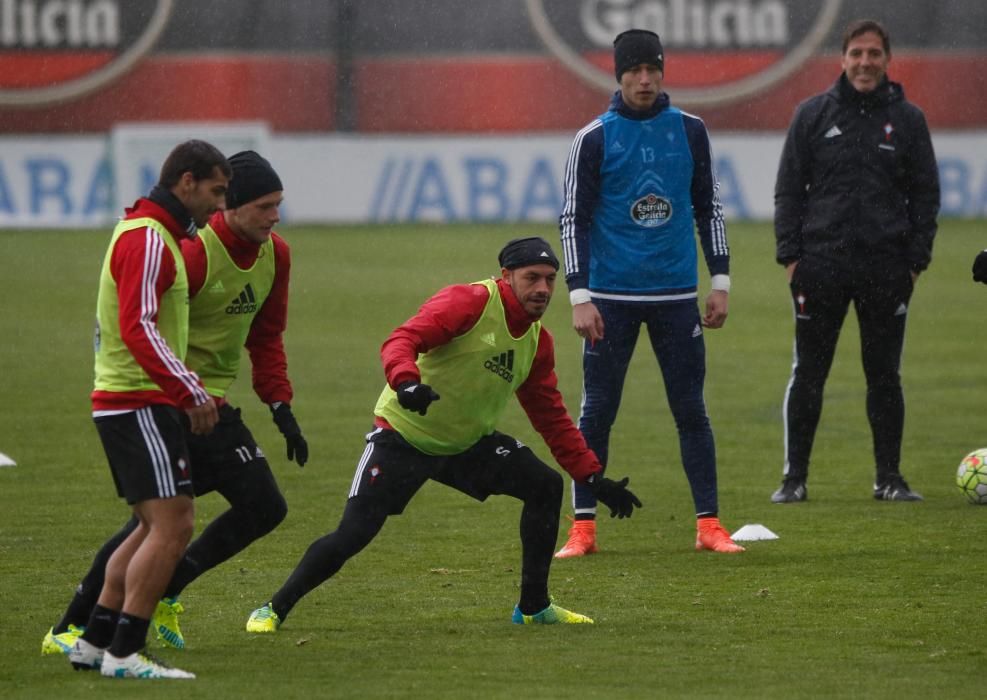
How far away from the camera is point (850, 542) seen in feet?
30.4

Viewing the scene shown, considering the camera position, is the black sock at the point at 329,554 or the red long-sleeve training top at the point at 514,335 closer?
the red long-sleeve training top at the point at 514,335

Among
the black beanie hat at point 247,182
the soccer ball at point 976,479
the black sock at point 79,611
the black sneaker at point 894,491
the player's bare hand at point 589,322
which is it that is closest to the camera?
the black sock at point 79,611

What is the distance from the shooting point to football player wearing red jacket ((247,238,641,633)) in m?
7.35

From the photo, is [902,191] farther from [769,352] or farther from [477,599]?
[769,352]

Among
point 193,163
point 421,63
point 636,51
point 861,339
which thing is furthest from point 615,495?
point 421,63

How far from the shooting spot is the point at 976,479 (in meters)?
10.4

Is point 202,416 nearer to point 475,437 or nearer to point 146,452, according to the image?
point 146,452

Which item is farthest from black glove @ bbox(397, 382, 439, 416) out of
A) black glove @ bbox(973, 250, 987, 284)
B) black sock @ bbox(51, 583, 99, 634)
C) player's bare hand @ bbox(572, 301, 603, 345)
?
black glove @ bbox(973, 250, 987, 284)

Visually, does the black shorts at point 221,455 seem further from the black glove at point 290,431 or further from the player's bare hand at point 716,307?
the player's bare hand at point 716,307

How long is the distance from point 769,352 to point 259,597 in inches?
461

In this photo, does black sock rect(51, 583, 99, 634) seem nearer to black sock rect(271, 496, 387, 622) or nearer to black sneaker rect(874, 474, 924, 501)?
black sock rect(271, 496, 387, 622)

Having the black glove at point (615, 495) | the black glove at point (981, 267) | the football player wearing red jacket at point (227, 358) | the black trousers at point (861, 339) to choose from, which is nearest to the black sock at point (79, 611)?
the football player wearing red jacket at point (227, 358)

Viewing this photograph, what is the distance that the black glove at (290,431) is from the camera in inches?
299

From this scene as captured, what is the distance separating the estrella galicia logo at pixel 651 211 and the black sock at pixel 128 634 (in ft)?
11.5
